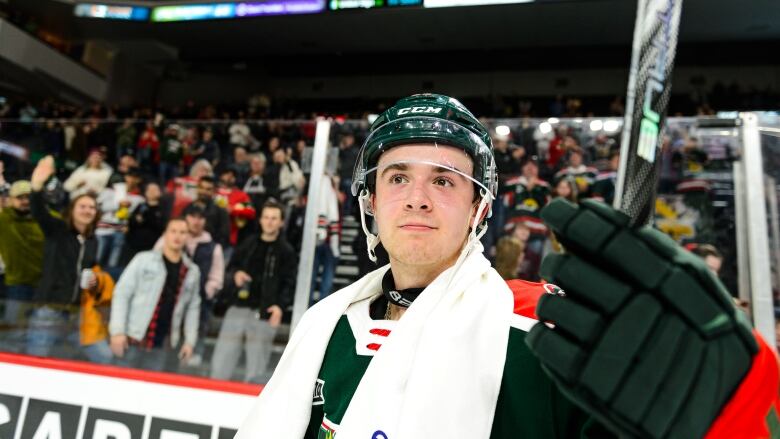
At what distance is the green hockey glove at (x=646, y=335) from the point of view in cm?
60

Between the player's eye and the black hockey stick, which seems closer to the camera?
the black hockey stick

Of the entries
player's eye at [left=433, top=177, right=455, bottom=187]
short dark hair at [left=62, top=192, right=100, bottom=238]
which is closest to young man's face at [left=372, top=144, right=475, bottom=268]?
player's eye at [left=433, top=177, right=455, bottom=187]

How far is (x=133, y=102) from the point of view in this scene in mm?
12016

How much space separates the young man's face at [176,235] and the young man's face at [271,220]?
51 cm

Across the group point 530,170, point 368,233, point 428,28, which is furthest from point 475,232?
point 428,28

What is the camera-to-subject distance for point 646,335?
0.61 meters

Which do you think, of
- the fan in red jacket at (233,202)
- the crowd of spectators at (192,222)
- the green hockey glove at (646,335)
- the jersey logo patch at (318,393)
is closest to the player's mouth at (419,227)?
the jersey logo patch at (318,393)

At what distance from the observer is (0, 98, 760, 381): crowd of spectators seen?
3242 mm

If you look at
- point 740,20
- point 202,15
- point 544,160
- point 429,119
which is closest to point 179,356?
point 544,160

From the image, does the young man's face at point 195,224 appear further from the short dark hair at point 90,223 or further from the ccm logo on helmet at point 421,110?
the ccm logo on helmet at point 421,110

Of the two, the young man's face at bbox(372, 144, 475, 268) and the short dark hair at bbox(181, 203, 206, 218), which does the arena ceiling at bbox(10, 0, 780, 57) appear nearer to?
the short dark hair at bbox(181, 203, 206, 218)

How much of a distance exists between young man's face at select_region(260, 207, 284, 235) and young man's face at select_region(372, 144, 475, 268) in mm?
2211

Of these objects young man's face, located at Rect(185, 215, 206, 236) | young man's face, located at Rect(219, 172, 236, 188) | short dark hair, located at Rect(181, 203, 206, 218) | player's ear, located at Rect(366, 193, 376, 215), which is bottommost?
young man's face, located at Rect(185, 215, 206, 236)

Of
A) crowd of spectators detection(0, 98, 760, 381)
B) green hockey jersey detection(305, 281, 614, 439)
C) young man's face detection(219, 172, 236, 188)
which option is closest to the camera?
green hockey jersey detection(305, 281, 614, 439)
